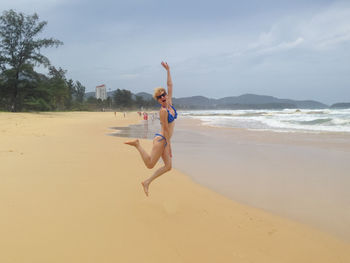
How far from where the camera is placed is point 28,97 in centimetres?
3291

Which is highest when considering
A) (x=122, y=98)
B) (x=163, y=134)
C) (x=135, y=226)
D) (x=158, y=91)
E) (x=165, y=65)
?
(x=122, y=98)

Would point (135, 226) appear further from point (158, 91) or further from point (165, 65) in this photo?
point (165, 65)

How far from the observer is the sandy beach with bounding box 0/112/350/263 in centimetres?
230

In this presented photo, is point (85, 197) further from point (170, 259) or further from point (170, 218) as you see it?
point (170, 259)

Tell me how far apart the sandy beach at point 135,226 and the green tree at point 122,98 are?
13230 centimetres

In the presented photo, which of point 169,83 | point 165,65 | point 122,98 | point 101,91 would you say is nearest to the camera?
point 169,83

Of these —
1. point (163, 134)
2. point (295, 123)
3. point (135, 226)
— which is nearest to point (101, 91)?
point (295, 123)

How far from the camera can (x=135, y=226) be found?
279 centimetres


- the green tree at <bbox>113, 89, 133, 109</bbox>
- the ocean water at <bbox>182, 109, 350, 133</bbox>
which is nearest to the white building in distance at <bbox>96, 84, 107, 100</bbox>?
the green tree at <bbox>113, 89, 133, 109</bbox>

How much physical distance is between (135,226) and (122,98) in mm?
137203

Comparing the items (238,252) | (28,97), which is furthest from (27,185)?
(28,97)

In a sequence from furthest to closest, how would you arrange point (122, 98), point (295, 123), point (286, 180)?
point (122, 98), point (295, 123), point (286, 180)

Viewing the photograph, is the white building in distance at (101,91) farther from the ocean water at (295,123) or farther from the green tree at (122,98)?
the ocean water at (295,123)

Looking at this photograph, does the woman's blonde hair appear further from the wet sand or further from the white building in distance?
the white building in distance
